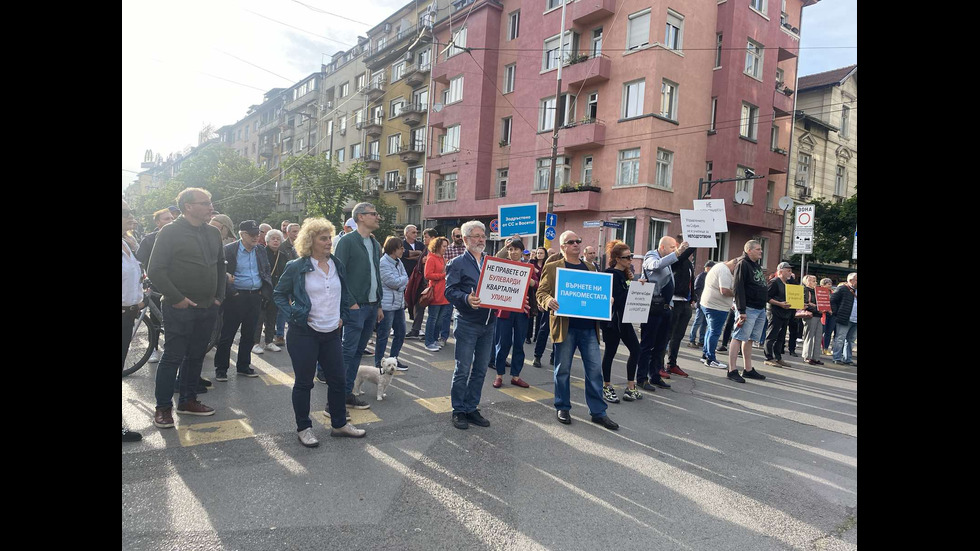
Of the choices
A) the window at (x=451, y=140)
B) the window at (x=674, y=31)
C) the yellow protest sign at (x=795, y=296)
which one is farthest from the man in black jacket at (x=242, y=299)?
the window at (x=451, y=140)

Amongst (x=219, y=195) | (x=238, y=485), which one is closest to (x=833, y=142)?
(x=238, y=485)

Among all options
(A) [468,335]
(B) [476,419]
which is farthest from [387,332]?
(B) [476,419]

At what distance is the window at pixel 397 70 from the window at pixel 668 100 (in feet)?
78.3

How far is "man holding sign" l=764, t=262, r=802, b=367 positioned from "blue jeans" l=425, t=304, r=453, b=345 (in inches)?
230

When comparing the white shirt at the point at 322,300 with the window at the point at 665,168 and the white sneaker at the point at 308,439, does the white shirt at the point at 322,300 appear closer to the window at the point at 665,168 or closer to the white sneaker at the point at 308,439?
the white sneaker at the point at 308,439

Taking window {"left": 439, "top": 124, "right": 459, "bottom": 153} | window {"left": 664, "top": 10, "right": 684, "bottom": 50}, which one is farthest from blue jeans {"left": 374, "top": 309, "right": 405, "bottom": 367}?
window {"left": 439, "top": 124, "right": 459, "bottom": 153}

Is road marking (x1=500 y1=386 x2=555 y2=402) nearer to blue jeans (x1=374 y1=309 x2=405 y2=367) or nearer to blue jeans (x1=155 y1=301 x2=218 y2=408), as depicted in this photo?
blue jeans (x1=374 y1=309 x2=405 y2=367)

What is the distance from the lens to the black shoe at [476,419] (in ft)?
17.3

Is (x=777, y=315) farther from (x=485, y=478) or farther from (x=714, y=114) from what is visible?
(x=714, y=114)

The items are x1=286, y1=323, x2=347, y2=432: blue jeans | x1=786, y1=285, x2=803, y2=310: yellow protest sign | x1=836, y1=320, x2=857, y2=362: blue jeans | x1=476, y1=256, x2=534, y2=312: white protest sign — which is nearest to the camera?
x1=286, y1=323, x2=347, y2=432: blue jeans

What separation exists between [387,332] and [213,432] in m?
2.53

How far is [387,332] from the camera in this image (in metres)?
6.88

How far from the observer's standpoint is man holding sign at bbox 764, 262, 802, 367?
9.89 m
